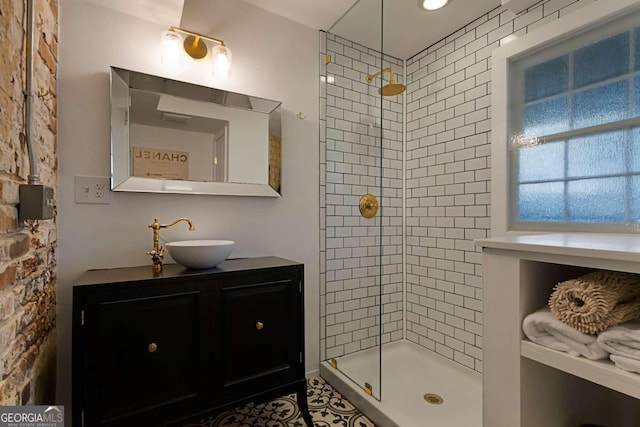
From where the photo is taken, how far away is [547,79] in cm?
180

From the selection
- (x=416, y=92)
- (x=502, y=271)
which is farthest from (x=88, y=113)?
(x=416, y=92)

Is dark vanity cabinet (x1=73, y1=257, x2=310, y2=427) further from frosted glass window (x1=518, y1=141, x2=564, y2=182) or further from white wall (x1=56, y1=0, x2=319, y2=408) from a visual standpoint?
frosted glass window (x1=518, y1=141, x2=564, y2=182)

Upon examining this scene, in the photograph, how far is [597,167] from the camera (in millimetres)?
1596

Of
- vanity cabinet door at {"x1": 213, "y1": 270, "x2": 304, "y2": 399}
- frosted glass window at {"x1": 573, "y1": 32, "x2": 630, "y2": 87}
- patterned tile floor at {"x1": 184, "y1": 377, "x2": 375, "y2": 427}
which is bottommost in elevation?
patterned tile floor at {"x1": 184, "y1": 377, "x2": 375, "y2": 427}

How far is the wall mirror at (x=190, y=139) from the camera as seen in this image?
1.60 metres

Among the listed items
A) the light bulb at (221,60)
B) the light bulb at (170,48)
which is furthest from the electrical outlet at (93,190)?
the light bulb at (221,60)

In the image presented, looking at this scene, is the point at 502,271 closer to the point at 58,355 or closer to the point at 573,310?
the point at 573,310

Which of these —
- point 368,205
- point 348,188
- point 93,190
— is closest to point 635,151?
point 368,205

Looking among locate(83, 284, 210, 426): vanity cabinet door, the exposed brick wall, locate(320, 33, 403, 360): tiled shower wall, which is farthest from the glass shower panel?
the exposed brick wall

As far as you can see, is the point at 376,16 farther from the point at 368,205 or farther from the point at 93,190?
the point at 93,190

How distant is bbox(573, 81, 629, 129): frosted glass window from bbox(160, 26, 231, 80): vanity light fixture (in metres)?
2.00

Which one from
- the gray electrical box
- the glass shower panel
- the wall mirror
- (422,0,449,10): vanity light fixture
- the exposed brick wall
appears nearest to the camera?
the exposed brick wall

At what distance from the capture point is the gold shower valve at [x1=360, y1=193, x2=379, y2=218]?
2.22 m

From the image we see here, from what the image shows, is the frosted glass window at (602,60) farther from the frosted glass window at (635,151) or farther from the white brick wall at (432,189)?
the white brick wall at (432,189)
